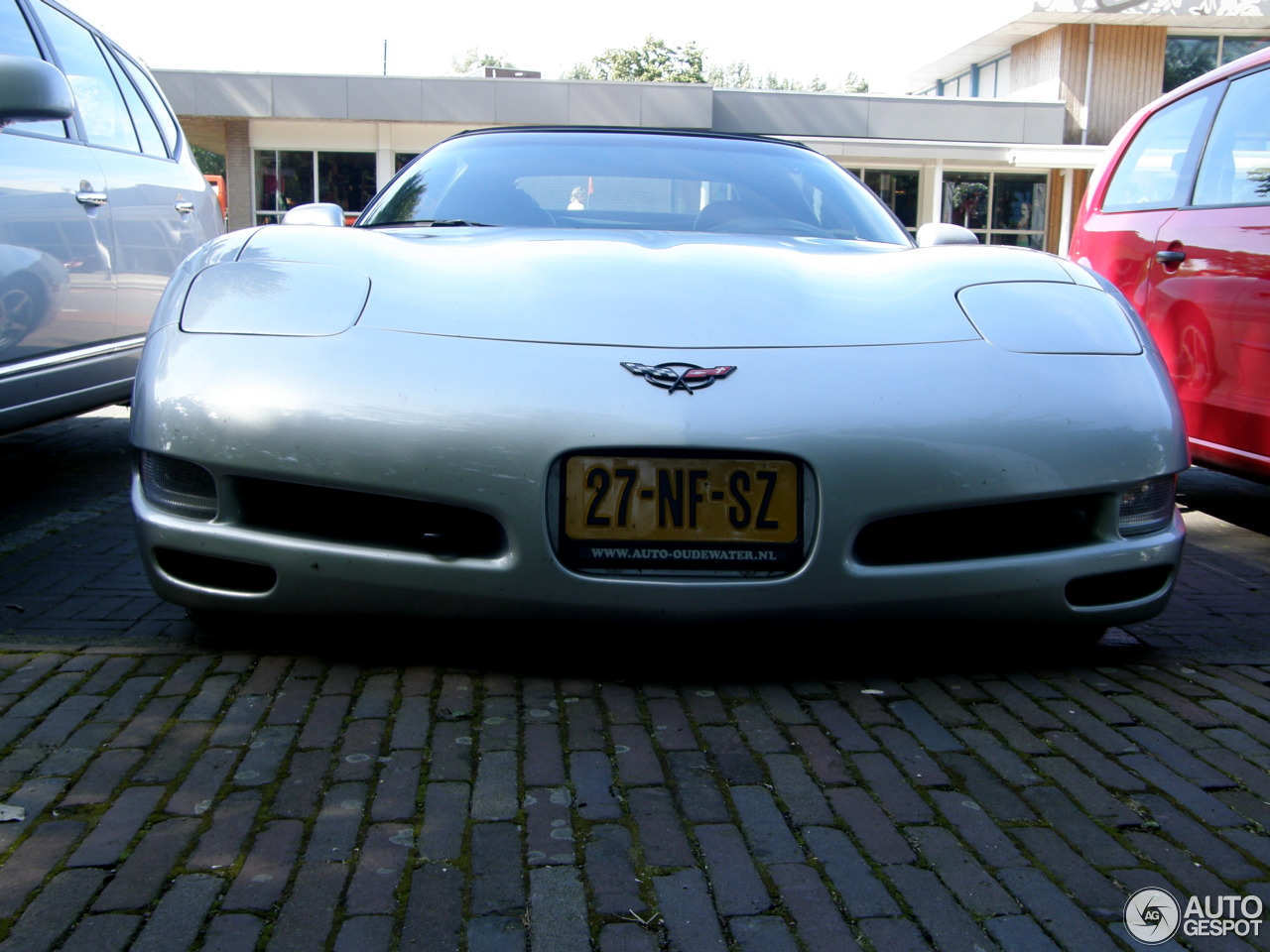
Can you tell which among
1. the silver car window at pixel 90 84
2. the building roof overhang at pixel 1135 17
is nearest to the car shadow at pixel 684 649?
the silver car window at pixel 90 84

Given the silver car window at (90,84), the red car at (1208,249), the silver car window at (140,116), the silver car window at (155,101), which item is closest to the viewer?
the red car at (1208,249)

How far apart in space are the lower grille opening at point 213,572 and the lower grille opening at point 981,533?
126 cm

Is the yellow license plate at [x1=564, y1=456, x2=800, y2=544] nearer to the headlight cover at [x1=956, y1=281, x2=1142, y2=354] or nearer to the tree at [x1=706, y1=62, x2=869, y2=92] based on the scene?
the headlight cover at [x1=956, y1=281, x2=1142, y2=354]

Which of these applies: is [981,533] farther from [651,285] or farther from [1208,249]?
[1208,249]

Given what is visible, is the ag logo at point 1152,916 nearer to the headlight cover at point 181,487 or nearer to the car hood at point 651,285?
the car hood at point 651,285

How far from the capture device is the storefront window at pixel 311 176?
29641 millimetres

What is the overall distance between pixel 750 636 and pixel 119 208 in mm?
3257

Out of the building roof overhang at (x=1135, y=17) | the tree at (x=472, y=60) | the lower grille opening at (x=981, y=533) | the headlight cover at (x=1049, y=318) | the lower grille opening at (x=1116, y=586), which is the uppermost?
the tree at (x=472, y=60)

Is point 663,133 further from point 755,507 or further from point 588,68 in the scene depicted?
point 588,68

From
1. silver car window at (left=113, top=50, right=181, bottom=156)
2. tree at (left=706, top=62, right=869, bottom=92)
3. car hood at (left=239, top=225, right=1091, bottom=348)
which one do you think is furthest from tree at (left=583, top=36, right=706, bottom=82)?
car hood at (left=239, top=225, right=1091, bottom=348)

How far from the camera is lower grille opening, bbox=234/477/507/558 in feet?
8.00

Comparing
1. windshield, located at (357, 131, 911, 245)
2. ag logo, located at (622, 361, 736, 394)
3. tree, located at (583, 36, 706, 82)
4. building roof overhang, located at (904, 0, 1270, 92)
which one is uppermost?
tree, located at (583, 36, 706, 82)

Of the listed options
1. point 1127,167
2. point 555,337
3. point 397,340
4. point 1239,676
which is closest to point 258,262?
point 397,340

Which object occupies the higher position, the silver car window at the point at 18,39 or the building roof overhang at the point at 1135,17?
the building roof overhang at the point at 1135,17
